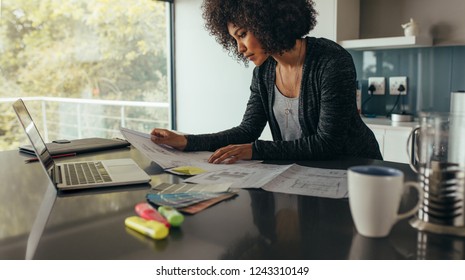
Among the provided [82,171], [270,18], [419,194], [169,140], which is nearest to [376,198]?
[419,194]

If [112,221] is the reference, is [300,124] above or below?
above

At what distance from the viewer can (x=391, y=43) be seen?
2797 millimetres

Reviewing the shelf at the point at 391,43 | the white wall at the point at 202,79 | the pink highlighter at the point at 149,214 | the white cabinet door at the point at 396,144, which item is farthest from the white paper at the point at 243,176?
the white wall at the point at 202,79

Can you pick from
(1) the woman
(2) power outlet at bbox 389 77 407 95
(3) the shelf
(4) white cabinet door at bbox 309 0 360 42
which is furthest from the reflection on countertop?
(1) the woman

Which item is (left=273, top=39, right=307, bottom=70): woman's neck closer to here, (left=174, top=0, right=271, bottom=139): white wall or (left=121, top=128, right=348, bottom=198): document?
(left=121, top=128, right=348, bottom=198): document

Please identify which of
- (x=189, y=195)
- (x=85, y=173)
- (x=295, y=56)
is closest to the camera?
(x=189, y=195)

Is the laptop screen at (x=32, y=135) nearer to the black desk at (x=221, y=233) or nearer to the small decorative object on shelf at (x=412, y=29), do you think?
the black desk at (x=221, y=233)

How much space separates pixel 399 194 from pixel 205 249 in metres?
0.29

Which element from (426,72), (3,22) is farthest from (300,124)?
(3,22)

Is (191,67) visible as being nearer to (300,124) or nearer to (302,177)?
(300,124)

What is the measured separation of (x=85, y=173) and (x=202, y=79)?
293 cm

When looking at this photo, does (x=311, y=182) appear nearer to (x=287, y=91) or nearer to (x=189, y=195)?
(x=189, y=195)

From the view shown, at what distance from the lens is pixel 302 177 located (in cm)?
106
